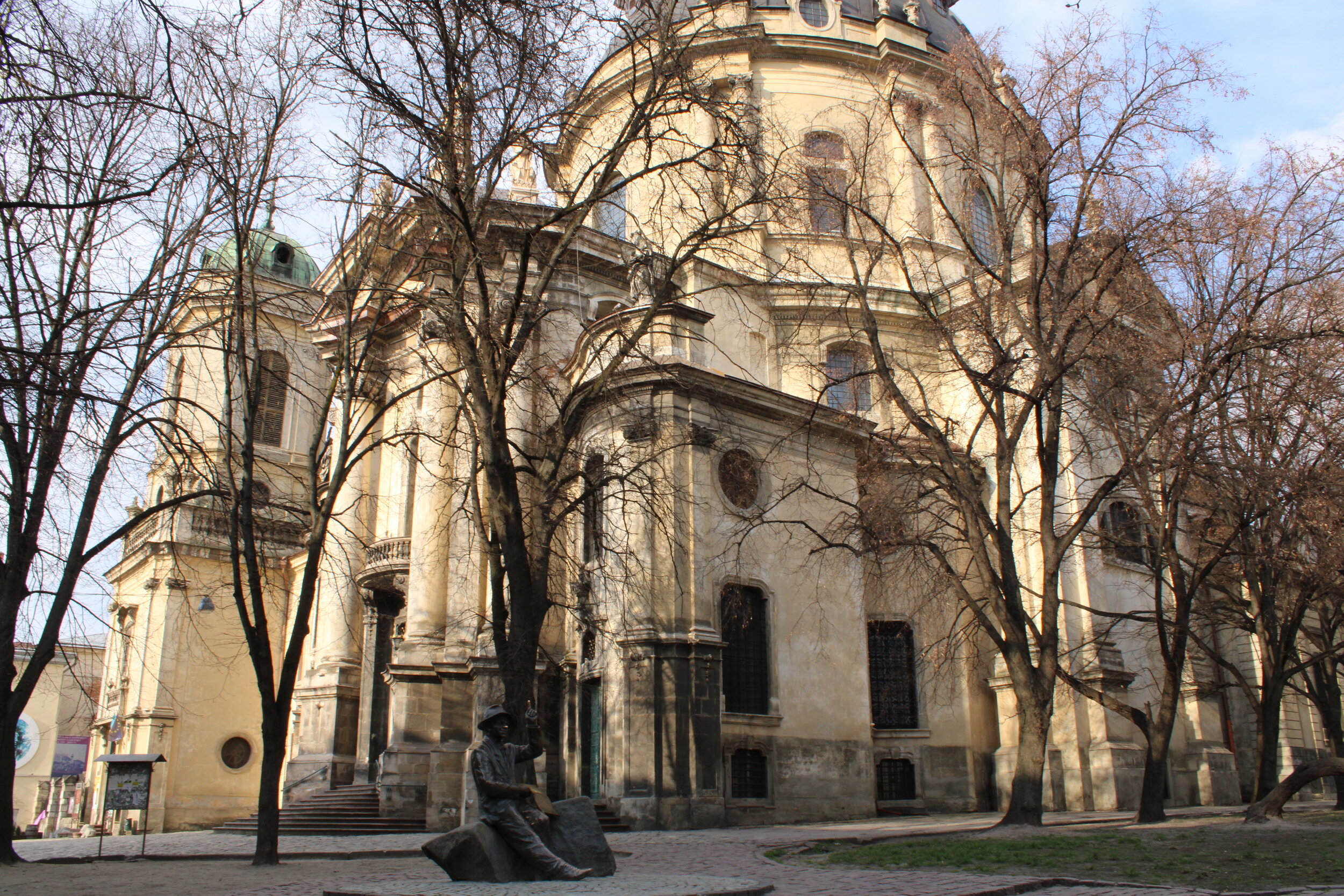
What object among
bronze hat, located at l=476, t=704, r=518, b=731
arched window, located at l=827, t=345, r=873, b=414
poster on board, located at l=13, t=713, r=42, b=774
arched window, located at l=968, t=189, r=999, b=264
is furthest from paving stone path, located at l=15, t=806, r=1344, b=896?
poster on board, located at l=13, t=713, r=42, b=774

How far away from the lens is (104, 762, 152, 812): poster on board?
14.2 metres

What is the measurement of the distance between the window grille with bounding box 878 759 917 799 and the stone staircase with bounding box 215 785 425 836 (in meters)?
9.68

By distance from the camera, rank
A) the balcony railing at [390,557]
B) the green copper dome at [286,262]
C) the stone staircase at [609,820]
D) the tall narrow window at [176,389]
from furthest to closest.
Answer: the green copper dome at [286,262] → the balcony railing at [390,557] → the stone staircase at [609,820] → the tall narrow window at [176,389]

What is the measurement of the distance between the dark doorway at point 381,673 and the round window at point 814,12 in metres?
20.7

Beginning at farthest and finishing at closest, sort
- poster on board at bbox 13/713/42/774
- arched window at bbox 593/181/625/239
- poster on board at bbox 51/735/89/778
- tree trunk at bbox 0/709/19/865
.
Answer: poster on board at bbox 51/735/89/778 < poster on board at bbox 13/713/42/774 < arched window at bbox 593/181/625/239 < tree trunk at bbox 0/709/19/865

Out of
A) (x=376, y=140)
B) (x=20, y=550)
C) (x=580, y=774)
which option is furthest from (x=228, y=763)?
(x=376, y=140)

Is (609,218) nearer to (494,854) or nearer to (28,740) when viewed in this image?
(494,854)

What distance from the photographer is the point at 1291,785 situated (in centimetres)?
1484

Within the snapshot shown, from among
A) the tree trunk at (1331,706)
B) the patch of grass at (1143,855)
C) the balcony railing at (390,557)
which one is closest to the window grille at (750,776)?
the patch of grass at (1143,855)

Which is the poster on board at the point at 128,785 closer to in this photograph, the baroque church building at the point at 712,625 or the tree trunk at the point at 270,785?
the baroque church building at the point at 712,625

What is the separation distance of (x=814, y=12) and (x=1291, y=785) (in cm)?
2538

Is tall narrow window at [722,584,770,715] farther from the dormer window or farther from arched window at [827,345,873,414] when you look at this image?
the dormer window

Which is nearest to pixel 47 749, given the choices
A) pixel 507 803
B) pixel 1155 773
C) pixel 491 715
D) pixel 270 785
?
pixel 270 785

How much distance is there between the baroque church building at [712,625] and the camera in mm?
18531
